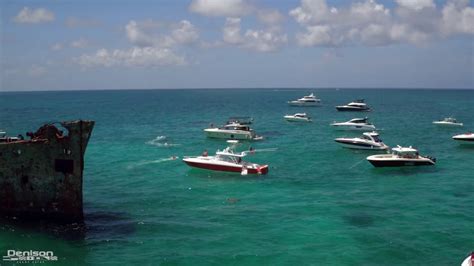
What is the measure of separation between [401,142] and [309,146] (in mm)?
15666

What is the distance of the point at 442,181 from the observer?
50.7m

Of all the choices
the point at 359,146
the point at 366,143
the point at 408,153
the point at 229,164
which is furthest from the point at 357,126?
the point at 229,164

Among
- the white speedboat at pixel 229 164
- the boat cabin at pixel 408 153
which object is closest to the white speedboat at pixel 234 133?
the white speedboat at pixel 229 164

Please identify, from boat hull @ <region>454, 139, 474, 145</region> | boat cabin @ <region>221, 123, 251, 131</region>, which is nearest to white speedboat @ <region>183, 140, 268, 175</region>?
boat cabin @ <region>221, 123, 251, 131</region>

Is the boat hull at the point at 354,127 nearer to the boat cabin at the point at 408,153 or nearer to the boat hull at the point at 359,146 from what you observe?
the boat hull at the point at 359,146

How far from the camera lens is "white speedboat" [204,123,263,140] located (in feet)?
267

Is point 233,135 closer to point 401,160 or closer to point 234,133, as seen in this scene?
point 234,133

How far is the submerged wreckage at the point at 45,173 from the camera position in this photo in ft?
110

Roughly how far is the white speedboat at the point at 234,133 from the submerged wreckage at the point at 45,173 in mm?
48359

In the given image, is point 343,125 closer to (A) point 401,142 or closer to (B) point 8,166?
(A) point 401,142

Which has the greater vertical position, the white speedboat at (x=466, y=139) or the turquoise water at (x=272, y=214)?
the white speedboat at (x=466, y=139)

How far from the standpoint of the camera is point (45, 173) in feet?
111

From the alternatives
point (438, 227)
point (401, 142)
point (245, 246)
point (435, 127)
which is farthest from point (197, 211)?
point (435, 127)

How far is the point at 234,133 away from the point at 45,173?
4954 cm
